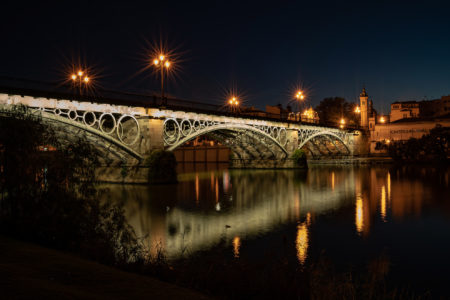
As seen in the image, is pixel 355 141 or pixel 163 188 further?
pixel 355 141

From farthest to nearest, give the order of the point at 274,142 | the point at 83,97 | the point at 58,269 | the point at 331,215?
the point at 274,142 < the point at 83,97 < the point at 331,215 < the point at 58,269

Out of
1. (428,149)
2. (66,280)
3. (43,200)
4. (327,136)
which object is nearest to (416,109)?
(327,136)

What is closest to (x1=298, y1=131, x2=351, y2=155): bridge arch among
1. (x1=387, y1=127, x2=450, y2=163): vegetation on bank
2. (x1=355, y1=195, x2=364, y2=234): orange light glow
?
(x1=387, y1=127, x2=450, y2=163): vegetation on bank

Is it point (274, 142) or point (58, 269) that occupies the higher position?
point (274, 142)

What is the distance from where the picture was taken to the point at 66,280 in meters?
5.75

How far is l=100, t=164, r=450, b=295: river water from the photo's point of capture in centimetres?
1020

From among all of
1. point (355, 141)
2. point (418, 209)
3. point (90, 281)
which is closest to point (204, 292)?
point (90, 281)

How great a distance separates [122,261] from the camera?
781 cm

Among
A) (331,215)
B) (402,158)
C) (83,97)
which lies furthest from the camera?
(402,158)

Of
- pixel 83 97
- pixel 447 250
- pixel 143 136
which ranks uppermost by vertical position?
pixel 83 97

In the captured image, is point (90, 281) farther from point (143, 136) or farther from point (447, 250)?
point (143, 136)

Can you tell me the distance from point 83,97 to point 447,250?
23.2 metres

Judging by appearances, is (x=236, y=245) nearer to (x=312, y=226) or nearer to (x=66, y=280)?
(x=312, y=226)

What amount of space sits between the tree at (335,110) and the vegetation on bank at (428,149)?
135ft
